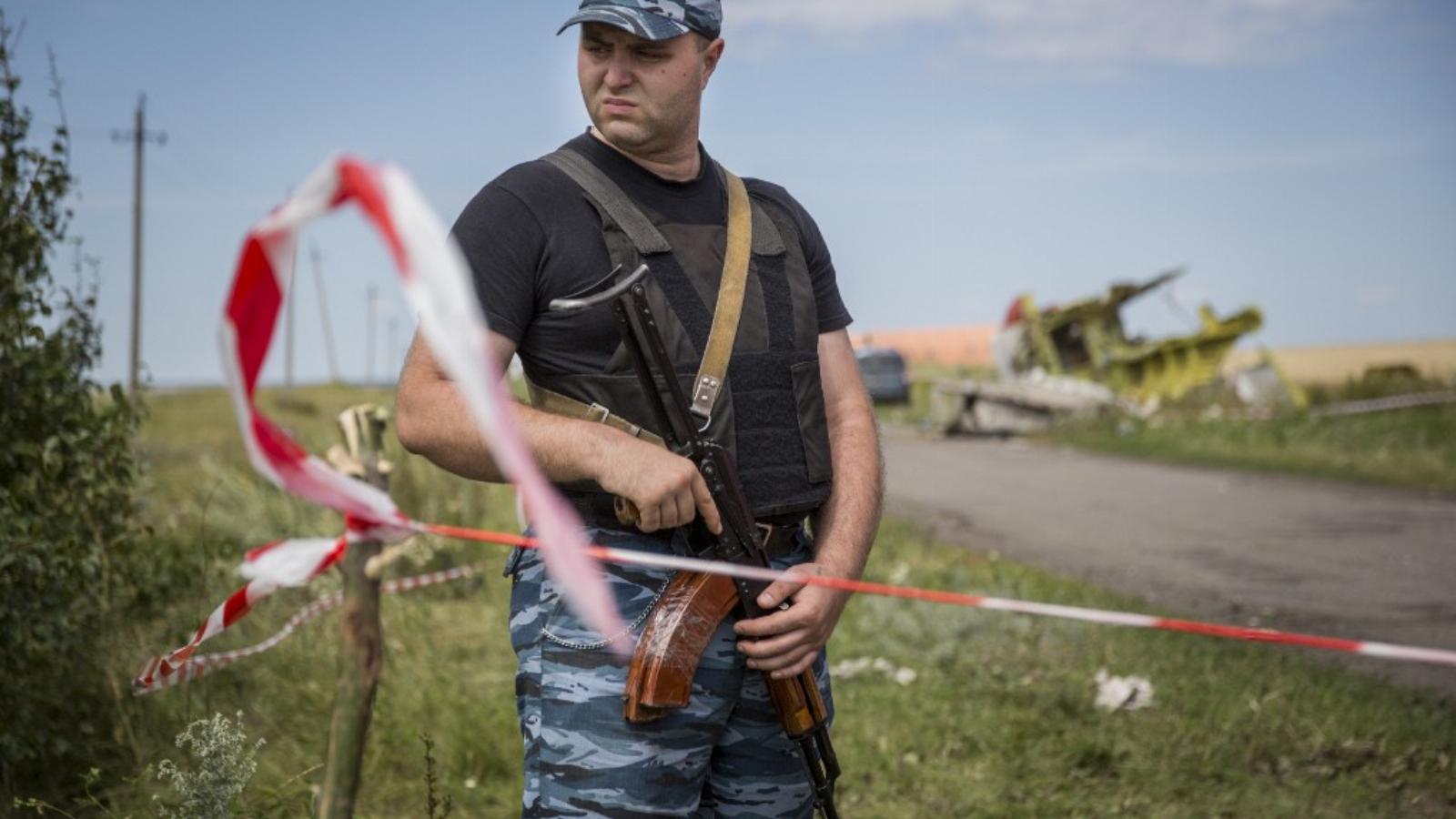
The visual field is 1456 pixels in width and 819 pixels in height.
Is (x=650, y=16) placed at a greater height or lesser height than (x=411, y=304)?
greater

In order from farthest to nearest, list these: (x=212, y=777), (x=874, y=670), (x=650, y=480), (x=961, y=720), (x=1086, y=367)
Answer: (x=1086, y=367) < (x=874, y=670) < (x=961, y=720) < (x=212, y=777) < (x=650, y=480)

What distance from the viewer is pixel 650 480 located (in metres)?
2.34

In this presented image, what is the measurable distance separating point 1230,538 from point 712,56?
28.1 ft

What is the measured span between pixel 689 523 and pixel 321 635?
13.6 feet

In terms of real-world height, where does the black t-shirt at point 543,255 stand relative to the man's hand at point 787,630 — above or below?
above

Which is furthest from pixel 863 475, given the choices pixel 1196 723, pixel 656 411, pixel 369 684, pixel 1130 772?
pixel 1196 723

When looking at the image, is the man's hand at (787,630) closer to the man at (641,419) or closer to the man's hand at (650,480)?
the man at (641,419)

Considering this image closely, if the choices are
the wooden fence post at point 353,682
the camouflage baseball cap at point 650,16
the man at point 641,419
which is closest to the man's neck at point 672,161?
the man at point 641,419

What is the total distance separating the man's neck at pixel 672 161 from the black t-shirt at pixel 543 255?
1.1 inches

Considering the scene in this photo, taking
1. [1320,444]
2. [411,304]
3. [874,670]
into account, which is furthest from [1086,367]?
[411,304]

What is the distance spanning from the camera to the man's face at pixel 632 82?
2.58 meters

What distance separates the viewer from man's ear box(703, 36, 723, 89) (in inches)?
108

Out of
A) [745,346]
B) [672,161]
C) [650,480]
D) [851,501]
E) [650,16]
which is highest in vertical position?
[650,16]

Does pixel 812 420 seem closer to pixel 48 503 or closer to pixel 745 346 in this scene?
pixel 745 346
